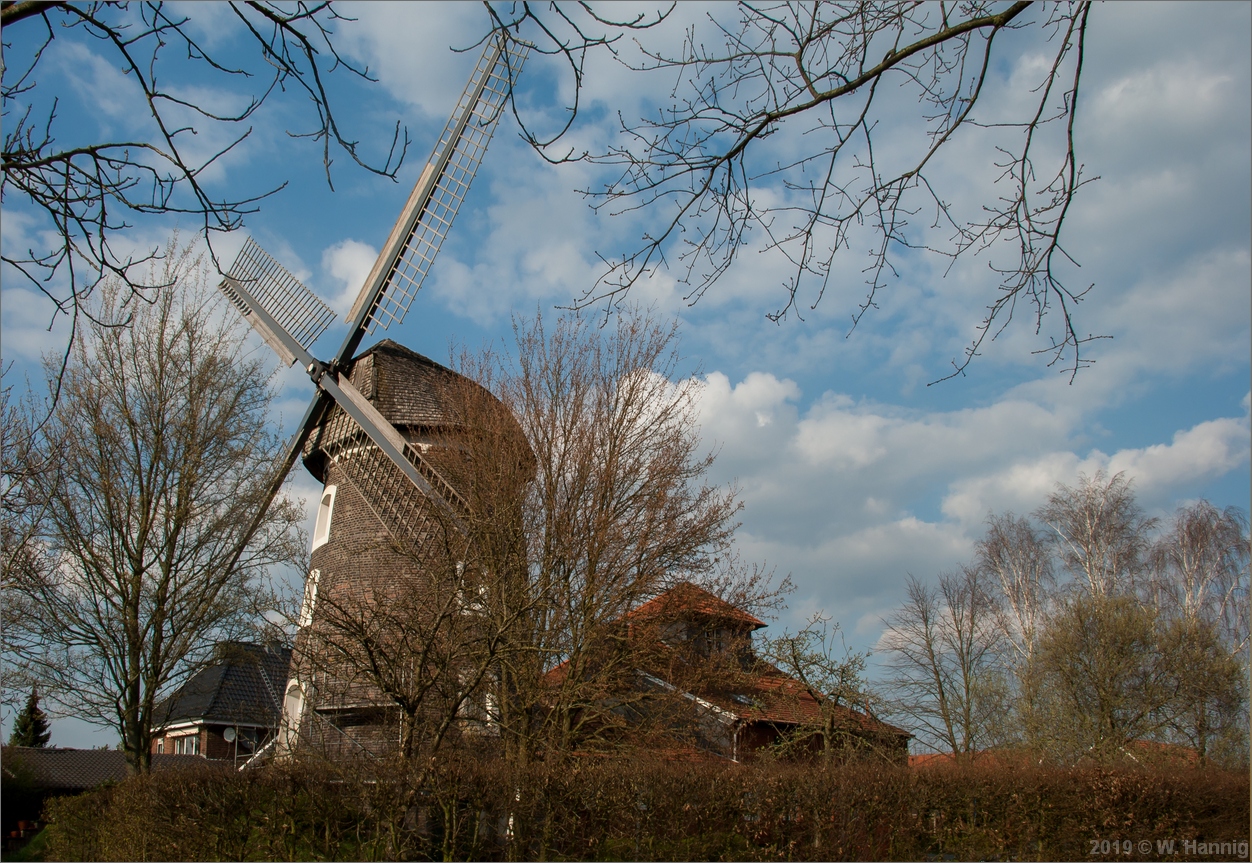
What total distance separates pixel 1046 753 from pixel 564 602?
1015 cm

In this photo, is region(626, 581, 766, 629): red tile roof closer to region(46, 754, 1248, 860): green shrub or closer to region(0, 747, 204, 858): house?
region(46, 754, 1248, 860): green shrub

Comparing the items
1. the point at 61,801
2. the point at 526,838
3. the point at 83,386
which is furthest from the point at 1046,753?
the point at 83,386

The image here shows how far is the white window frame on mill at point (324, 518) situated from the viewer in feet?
48.5

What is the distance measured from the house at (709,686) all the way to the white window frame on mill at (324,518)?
4536 mm

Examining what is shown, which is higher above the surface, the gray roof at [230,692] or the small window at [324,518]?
the small window at [324,518]

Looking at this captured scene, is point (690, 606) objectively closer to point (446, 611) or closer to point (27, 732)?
point (446, 611)

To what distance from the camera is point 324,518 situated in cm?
1504

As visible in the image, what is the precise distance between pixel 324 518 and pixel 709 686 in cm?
699

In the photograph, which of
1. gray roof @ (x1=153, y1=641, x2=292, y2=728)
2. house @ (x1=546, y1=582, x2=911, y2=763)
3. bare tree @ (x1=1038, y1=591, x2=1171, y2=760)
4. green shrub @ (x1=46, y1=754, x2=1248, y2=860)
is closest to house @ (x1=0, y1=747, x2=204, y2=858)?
gray roof @ (x1=153, y1=641, x2=292, y2=728)

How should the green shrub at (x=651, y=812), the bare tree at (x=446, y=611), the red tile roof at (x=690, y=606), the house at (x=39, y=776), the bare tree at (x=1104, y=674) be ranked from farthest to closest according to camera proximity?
the house at (x=39, y=776), the bare tree at (x=1104, y=674), the red tile roof at (x=690, y=606), the green shrub at (x=651, y=812), the bare tree at (x=446, y=611)

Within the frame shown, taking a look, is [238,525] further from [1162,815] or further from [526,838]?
[1162,815]

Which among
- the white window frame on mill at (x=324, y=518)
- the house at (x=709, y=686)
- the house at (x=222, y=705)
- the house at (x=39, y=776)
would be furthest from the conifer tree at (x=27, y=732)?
the house at (x=709, y=686)

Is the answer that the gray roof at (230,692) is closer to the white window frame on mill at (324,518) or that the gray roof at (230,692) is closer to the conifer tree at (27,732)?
the conifer tree at (27,732)

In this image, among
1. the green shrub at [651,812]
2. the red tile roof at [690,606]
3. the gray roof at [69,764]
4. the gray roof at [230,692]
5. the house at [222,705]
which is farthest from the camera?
the house at [222,705]
